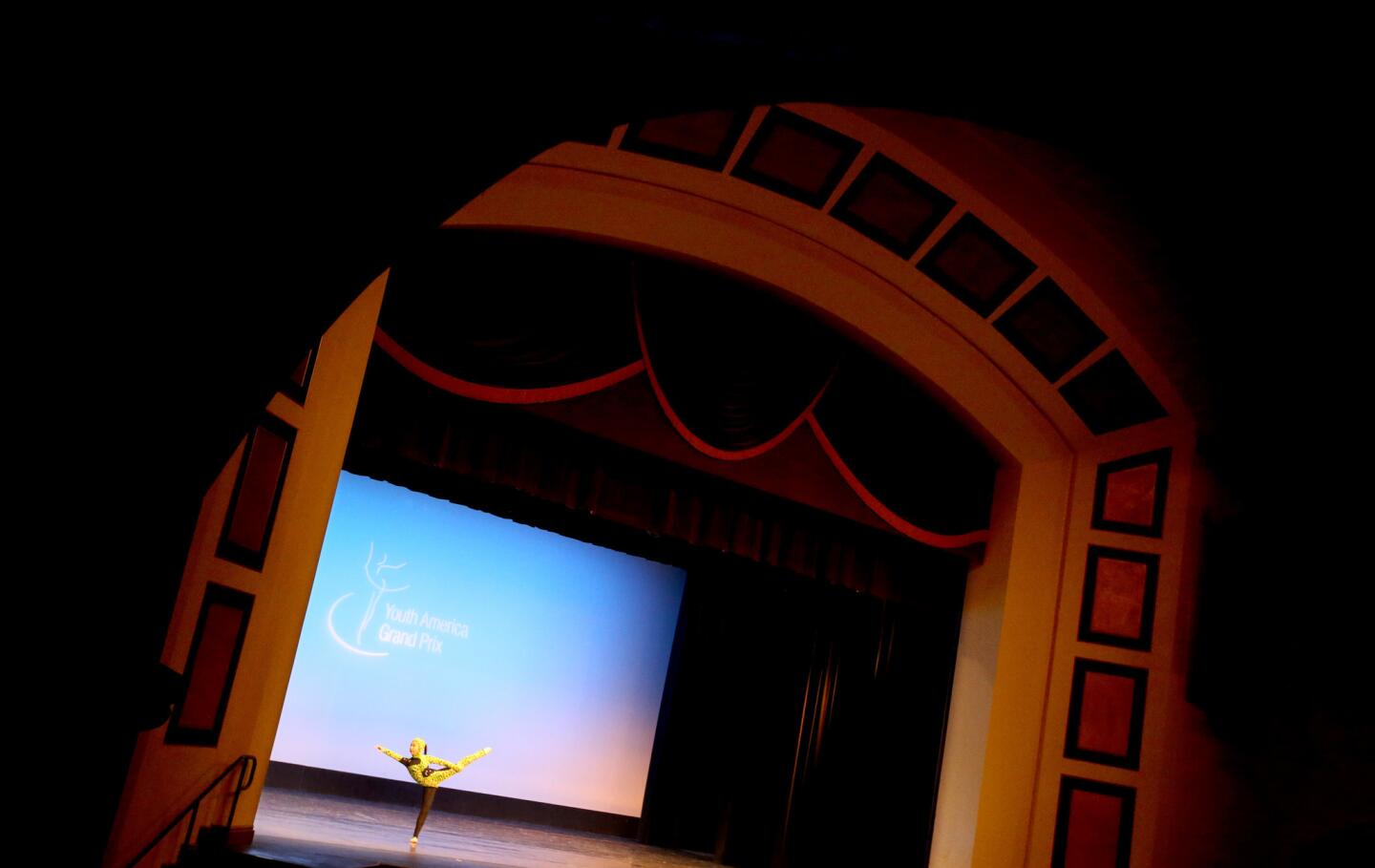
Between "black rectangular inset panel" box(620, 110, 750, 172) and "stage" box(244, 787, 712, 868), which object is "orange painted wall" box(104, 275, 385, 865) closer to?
"stage" box(244, 787, 712, 868)

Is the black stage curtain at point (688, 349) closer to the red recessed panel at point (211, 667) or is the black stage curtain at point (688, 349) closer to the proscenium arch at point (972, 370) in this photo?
the proscenium arch at point (972, 370)

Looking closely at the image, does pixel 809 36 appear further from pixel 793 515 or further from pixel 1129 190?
pixel 793 515

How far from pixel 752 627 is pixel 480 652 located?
2.17 metres

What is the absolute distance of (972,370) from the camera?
568 centimetres

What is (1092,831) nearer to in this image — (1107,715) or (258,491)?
(1107,715)

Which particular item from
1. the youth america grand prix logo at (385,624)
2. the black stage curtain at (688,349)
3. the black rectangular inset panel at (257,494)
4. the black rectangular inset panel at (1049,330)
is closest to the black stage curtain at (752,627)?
the black stage curtain at (688,349)

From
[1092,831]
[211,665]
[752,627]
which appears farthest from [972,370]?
[211,665]

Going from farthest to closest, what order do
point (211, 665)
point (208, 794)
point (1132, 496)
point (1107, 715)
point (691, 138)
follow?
point (1132, 496), point (1107, 715), point (691, 138), point (208, 794), point (211, 665)

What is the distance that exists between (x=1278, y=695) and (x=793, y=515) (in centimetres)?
260

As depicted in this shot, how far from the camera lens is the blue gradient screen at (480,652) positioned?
20.3 feet

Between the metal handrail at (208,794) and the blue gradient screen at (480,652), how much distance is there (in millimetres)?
1934

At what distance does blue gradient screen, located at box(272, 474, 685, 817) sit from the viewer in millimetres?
6176

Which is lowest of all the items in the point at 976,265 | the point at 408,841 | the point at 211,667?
the point at 408,841

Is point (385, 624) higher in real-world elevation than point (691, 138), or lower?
lower
